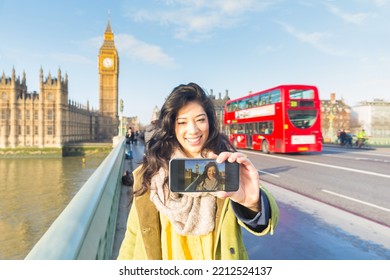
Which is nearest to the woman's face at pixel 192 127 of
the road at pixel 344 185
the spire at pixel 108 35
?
the road at pixel 344 185

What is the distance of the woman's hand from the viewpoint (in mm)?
1384

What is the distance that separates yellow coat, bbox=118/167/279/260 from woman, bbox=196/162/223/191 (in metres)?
0.17

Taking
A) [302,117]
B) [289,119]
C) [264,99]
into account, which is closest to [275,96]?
[264,99]

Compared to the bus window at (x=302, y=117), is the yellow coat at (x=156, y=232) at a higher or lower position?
lower

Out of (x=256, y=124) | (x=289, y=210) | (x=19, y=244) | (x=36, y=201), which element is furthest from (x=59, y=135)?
(x=289, y=210)

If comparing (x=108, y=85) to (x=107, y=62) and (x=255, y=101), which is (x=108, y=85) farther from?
(x=255, y=101)

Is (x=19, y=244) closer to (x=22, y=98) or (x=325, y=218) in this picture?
(x=325, y=218)

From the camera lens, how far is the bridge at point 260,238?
129cm

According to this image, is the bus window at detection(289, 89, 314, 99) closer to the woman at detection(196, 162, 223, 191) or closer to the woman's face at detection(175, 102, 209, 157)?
the woman's face at detection(175, 102, 209, 157)

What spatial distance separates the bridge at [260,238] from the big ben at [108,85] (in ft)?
293

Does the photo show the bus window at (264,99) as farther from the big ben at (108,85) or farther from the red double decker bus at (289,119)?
the big ben at (108,85)

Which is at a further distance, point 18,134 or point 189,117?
point 18,134

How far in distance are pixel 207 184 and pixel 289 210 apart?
2972 millimetres

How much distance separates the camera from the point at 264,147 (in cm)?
1544
